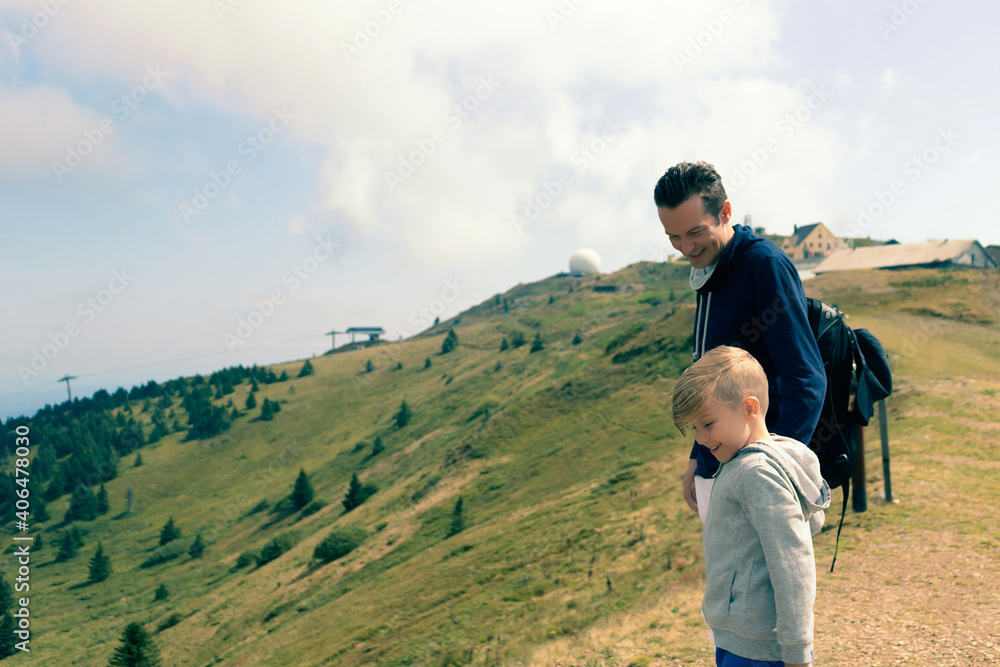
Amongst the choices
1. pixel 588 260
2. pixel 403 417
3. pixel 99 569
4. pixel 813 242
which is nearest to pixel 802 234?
pixel 813 242

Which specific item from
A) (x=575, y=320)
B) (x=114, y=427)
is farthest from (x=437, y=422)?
(x=114, y=427)

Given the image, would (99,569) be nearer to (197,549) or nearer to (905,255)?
(197,549)

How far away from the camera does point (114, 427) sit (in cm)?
14012

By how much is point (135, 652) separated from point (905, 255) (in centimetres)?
7043

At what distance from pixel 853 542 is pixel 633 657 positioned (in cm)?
459

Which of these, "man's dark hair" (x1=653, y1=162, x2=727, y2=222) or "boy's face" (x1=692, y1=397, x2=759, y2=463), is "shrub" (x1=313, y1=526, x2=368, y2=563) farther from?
"boy's face" (x1=692, y1=397, x2=759, y2=463)

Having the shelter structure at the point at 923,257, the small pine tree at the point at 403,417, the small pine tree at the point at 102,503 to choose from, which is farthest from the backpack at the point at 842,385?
the small pine tree at the point at 102,503

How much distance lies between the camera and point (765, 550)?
2.43 m

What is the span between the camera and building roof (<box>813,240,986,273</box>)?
55469 mm

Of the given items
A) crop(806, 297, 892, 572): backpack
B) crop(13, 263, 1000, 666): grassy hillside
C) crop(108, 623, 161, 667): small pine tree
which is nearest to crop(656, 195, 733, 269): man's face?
crop(806, 297, 892, 572): backpack

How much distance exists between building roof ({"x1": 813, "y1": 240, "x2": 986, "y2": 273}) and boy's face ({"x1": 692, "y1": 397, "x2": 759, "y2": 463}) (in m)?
66.1

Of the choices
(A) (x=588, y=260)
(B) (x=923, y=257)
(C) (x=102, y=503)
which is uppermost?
(A) (x=588, y=260)

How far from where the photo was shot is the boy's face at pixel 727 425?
256 cm

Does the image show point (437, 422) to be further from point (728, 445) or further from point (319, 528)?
point (728, 445)
